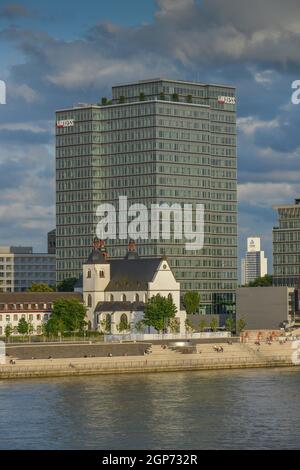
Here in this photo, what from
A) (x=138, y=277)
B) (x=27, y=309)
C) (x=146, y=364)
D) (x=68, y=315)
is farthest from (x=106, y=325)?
(x=146, y=364)

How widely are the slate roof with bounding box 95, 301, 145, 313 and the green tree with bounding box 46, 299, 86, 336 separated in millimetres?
8195

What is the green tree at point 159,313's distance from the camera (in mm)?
183500

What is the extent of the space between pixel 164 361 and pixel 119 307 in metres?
46.8

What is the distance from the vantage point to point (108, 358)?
14575 centimetres

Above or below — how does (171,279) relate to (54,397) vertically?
above

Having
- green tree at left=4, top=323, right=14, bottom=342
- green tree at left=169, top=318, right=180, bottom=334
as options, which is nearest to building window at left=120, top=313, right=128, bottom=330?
green tree at left=169, top=318, right=180, bottom=334

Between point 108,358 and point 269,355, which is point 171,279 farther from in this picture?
point 108,358

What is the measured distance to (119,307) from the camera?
195625mm

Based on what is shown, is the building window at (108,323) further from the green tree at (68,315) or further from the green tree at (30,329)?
the green tree at (30,329)

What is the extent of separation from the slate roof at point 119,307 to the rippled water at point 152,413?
59.0 m

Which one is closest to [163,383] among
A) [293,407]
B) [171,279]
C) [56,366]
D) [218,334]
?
[56,366]

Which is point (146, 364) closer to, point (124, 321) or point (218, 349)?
point (218, 349)

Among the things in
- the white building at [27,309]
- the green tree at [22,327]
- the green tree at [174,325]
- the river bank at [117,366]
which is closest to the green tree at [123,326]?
the green tree at [174,325]
